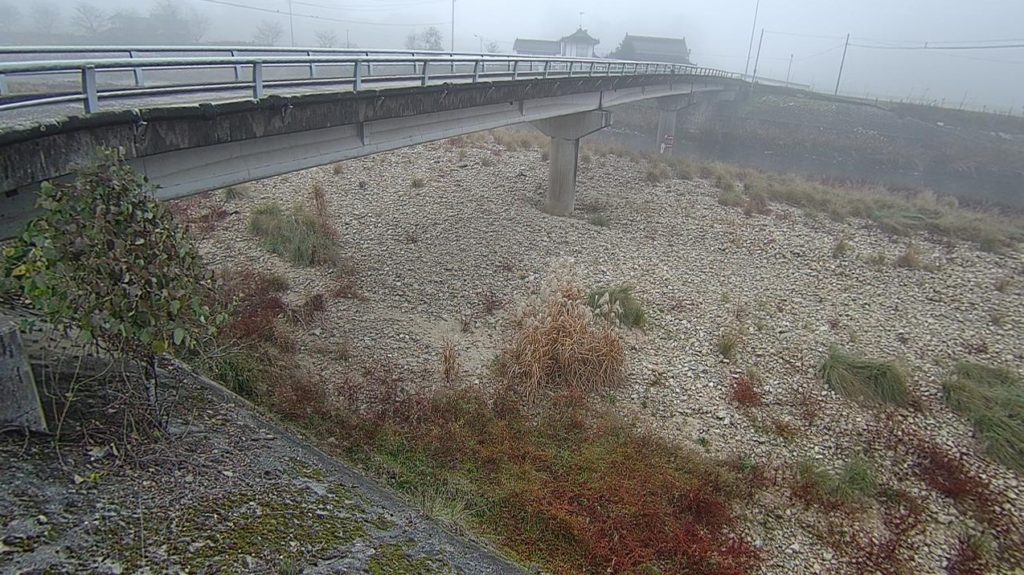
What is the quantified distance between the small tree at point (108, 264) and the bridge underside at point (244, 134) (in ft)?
1.67

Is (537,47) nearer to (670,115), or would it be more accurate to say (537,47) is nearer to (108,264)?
(670,115)

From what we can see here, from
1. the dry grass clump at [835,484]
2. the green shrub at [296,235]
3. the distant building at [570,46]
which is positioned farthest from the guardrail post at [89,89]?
the distant building at [570,46]

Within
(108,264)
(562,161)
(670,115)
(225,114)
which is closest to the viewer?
(108,264)

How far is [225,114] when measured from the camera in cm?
833

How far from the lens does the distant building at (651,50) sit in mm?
79188

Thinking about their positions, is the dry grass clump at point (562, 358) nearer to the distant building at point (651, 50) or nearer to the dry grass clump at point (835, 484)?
the dry grass clump at point (835, 484)

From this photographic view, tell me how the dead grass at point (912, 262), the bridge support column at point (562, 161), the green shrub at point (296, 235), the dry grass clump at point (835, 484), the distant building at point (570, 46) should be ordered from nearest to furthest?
the dry grass clump at point (835, 484) < the green shrub at point (296, 235) < the dead grass at point (912, 262) < the bridge support column at point (562, 161) < the distant building at point (570, 46)

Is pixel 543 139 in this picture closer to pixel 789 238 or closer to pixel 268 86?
pixel 789 238

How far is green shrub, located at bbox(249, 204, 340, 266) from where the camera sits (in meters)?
14.6

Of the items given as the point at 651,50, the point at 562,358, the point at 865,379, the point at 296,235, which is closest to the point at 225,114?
the point at 562,358

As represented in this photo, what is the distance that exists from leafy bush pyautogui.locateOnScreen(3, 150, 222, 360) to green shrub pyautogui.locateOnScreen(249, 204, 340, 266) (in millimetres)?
9499

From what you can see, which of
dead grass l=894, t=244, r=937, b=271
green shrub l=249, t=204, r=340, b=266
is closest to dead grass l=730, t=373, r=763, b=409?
green shrub l=249, t=204, r=340, b=266

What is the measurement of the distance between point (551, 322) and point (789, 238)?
45.1ft

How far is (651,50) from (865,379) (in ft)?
260
